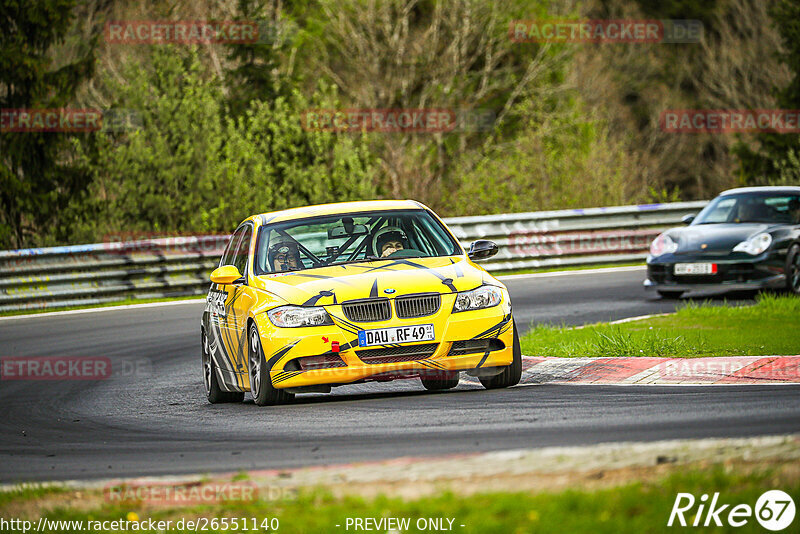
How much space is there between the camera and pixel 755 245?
16.7 metres

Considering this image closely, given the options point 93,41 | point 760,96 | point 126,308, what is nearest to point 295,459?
point 126,308

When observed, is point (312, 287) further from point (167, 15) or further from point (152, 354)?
point (167, 15)

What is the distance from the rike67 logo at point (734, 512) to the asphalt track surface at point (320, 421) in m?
1.77

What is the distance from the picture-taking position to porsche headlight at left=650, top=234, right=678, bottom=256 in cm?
1723

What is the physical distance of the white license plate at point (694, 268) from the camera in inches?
659

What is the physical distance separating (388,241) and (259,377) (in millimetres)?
1687

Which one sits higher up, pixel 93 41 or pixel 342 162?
pixel 93 41

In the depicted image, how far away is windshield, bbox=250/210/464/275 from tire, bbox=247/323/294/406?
74 cm

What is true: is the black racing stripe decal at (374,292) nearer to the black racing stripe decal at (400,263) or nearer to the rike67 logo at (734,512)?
the black racing stripe decal at (400,263)

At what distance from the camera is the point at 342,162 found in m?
26.2

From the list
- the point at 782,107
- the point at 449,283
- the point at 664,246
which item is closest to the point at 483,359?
the point at 449,283

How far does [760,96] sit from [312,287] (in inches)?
2154

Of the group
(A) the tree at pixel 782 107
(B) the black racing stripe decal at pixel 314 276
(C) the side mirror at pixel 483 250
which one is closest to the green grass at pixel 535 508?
(B) the black racing stripe decal at pixel 314 276

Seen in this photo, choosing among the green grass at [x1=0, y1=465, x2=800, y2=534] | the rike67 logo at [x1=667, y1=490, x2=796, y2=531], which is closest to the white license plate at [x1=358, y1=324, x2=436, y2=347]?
the green grass at [x1=0, y1=465, x2=800, y2=534]
